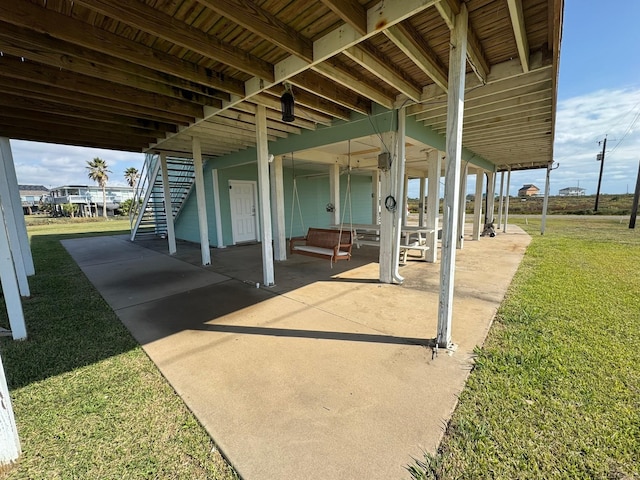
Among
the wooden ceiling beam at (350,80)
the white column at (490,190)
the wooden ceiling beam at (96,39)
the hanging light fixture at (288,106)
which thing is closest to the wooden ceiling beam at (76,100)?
the wooden ceiling beam at (96,39)

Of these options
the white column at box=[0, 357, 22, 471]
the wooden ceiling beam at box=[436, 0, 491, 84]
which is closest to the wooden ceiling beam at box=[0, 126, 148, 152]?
the white column at box=[0, 357, 22, 471]

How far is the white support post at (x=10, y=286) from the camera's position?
2.67 m

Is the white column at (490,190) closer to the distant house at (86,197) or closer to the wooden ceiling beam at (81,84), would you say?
the wooden ceiling beam at (81,84)

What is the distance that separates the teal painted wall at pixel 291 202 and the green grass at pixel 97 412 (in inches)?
218

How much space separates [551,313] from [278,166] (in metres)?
5.92

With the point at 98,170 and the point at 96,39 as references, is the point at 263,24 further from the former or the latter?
the point at 98,170

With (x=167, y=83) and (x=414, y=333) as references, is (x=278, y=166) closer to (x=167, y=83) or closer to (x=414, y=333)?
(x=167, y=83)

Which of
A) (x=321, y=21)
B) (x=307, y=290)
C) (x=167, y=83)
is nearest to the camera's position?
(x=321, y=21)

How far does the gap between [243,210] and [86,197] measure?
40.5m

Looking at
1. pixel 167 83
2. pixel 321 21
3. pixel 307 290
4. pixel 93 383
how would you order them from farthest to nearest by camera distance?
1. pixel 307 290
2. pixel 167 83
3. pixel 321 21
4. pixel 93 383

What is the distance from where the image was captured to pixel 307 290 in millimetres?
4406

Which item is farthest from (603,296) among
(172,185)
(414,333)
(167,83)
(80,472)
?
(172,185)

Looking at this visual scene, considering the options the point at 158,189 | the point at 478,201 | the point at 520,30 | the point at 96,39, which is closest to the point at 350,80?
the point at 520,30

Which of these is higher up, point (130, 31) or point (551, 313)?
point (130, 31)
